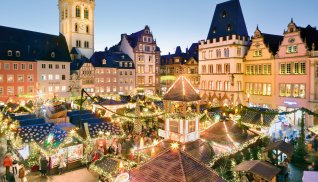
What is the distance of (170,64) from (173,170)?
192 feet

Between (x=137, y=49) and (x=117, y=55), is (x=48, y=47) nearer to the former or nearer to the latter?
(x=117, y=55)

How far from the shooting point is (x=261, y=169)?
13164mm

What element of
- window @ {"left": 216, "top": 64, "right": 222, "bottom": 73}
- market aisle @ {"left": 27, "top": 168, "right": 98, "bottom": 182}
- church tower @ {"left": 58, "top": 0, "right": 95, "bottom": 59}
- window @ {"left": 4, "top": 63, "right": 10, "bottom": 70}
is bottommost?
market aisle @ {"left": 27, "top": 168, "right": 98, "bottom": 182}

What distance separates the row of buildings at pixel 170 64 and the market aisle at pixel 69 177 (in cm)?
1761

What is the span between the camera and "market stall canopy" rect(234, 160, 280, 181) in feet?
41.8

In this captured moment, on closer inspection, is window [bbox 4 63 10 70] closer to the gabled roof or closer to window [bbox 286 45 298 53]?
window [bbox 286 45 298 53]

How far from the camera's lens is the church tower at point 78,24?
62.1 m

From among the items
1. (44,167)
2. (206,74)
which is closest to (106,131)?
(44,167)

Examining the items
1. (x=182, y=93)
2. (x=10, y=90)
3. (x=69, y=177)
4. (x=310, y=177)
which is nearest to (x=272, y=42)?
(x=182, y=93)

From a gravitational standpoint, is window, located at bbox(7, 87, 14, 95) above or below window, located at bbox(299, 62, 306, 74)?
below

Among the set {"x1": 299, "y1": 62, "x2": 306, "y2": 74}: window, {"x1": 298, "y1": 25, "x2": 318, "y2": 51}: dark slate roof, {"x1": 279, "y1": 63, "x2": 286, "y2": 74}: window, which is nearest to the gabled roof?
{"x1": 299, "y1": 62, "x2": 306, "y2": 74}: window

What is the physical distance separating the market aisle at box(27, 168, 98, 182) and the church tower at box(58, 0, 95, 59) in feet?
151

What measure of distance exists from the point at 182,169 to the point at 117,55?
53.2 metres

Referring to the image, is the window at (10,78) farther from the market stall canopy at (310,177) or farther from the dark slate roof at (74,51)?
the market stall canopy at (310,177)
